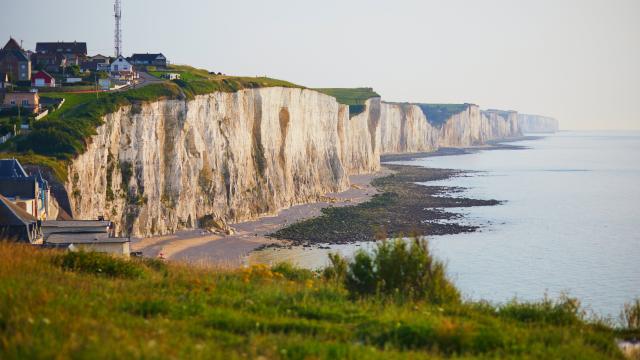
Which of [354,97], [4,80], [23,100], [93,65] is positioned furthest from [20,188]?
[354,97]

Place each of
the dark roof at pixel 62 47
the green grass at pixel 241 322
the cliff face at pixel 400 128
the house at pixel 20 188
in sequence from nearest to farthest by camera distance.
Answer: the green grass at pixel 241 322 < the house at pixel 20 188 < the dark roof at pixel 62 47 < the cliff face at pixel 400 128

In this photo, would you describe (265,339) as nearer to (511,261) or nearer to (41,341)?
(41,341)

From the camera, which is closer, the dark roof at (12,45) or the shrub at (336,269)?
the shrub at (336,269)

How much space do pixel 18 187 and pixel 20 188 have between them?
9 cm

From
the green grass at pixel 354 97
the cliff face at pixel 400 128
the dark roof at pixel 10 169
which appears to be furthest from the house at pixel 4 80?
the cliff face at pixel 400 128

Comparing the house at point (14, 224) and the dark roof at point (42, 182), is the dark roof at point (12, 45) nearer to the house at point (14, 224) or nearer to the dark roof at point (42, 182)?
the dark roof at point (42, 182)

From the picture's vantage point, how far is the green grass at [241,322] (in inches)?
332

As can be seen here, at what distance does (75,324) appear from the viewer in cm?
868

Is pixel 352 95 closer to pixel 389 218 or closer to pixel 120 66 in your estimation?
pixel 120 66

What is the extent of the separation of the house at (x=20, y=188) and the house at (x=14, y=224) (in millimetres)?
4099

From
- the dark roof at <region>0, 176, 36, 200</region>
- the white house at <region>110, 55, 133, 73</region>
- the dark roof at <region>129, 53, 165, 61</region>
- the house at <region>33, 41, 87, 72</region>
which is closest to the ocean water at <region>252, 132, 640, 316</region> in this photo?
the dark roof at <region>0, 176, 36, 200</region>

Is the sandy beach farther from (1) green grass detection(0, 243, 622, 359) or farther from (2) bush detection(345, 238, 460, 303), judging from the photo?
(1) green grass detection(0, 243, 622, 359)

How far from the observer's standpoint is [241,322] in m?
10.2

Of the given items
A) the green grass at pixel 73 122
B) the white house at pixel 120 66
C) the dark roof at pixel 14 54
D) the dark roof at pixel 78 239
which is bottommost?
the dark roof at pixel 78 239
